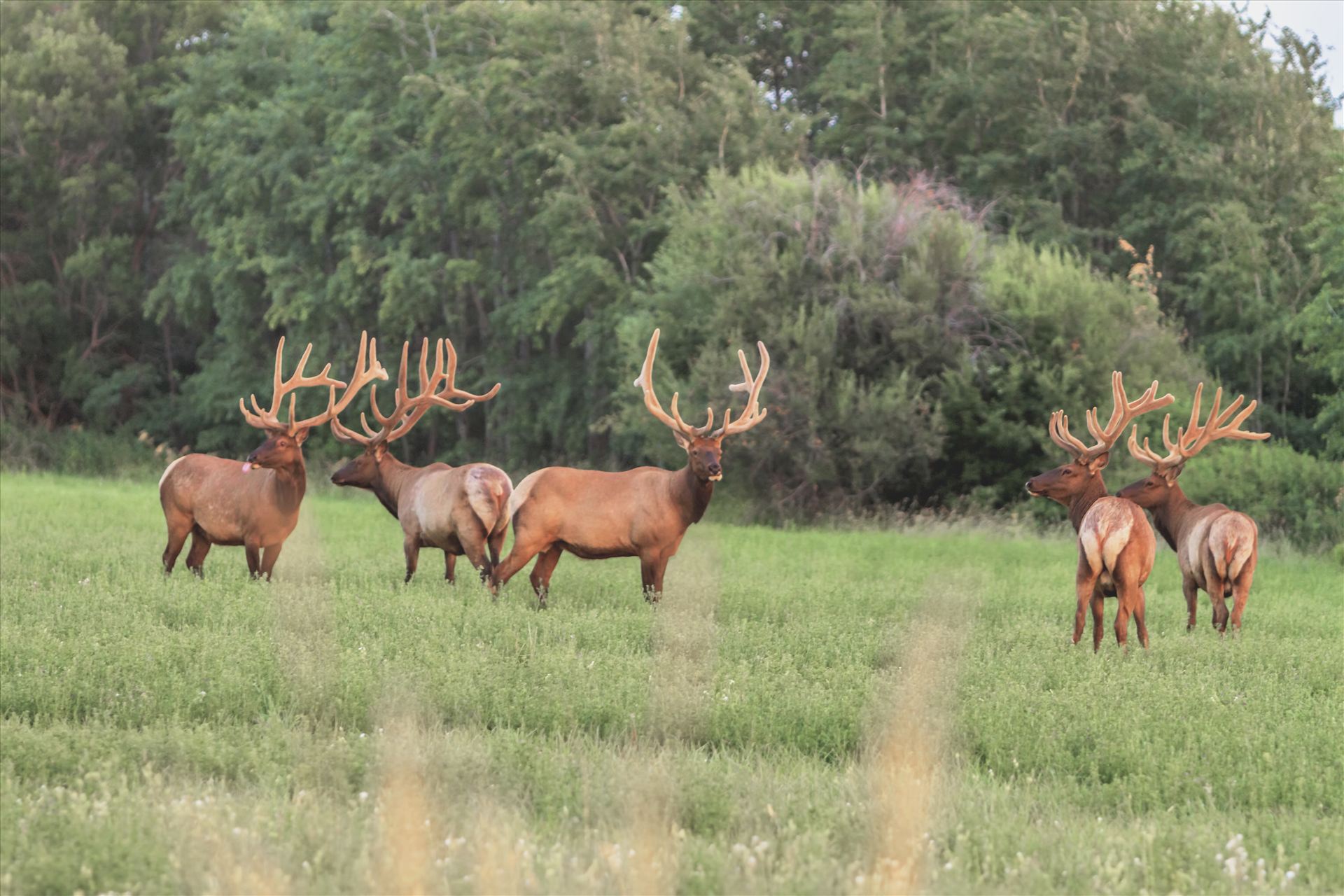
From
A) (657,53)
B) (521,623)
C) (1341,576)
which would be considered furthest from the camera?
(657,53)

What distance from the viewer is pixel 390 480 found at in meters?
14.7

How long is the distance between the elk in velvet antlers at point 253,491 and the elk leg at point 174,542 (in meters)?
0.01

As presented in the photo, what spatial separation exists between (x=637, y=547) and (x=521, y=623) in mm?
1552

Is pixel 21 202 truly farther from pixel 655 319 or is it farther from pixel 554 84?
pixel 655 319

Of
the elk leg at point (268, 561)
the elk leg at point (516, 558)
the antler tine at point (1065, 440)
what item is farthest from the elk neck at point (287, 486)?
the antler tine at point (1065, 440)

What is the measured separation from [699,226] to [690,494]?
1767 cm

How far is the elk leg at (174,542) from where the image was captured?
13914mm

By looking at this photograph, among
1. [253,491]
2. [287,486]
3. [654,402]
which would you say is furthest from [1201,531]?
[253,491]

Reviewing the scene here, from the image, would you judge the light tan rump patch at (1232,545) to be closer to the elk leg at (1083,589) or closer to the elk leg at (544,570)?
the elk leg at (1083,589)

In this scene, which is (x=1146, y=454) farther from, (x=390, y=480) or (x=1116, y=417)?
(x=390, y=480)

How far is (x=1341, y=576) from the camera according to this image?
63.5 feet

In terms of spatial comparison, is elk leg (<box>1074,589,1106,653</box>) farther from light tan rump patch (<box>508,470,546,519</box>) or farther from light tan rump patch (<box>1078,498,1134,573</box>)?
light tan rump patch (<box>508,470,546,519</box>)

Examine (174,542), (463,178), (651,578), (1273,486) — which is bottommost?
(174,542)

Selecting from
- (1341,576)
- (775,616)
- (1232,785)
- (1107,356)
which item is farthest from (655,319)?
(1232,785)
